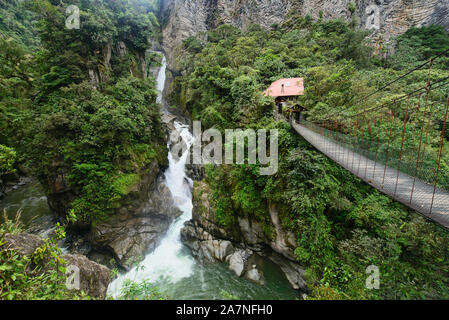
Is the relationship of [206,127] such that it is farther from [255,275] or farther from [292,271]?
[292,271]

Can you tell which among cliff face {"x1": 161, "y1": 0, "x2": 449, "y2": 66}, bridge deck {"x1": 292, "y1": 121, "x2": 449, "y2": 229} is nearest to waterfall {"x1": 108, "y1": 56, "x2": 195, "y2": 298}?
bridge deck {"x1": 292, "y1": 121, "x2": 449, "y2": 229}

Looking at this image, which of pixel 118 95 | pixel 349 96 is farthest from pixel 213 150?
pixel 349 96

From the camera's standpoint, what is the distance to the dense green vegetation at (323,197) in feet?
11.5

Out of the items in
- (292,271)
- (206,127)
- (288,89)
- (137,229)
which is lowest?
(292,271)

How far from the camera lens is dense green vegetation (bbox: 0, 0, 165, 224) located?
22.6 feet

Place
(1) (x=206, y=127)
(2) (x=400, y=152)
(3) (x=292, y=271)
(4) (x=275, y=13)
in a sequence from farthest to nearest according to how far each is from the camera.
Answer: (4) (x=275, y=13)
(1) (x=206, y=127)
(3) (x=292, y=271)
(2) (x=400, y=152)

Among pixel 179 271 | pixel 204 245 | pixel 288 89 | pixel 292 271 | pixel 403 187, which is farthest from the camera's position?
pixel 288 89

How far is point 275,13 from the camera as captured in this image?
20047mm

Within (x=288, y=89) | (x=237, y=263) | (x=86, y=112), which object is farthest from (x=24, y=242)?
(x=288, y=89)

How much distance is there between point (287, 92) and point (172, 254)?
993 centimetres

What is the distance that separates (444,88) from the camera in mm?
8062

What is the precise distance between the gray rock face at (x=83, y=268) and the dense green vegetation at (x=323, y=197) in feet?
12.9

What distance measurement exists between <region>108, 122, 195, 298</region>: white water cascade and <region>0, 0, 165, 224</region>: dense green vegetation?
131 centimetres

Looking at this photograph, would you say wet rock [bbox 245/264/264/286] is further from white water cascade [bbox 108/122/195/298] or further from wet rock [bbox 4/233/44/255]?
wet rock [bbox 4/233/44/255]
